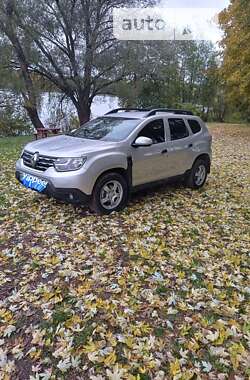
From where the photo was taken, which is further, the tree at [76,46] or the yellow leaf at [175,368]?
the tree at [76,46]

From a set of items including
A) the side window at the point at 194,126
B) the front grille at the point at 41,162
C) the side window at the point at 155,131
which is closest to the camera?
the front grille at the point at 41,162

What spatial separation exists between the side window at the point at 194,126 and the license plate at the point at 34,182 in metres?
3.12

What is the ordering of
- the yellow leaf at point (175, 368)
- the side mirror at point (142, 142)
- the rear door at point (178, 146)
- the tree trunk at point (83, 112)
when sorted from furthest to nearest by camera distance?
the tree trunk at point (83, 112) < the rear door at point (178, 146) < the side mirror at point (142, 142) < the yellow leaf at point (175, 368)

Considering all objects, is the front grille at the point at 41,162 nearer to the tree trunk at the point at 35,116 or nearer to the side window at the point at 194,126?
the side window at the point at 194,126

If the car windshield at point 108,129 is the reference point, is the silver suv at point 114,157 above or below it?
below

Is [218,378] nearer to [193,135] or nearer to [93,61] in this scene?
[193,135]

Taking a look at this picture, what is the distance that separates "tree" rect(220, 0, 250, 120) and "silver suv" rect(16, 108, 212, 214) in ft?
28.0

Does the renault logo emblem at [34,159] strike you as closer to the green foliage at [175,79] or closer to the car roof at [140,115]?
the car roof at [140,115]

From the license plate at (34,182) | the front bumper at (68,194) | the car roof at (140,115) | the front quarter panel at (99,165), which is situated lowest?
the front bumper at (68,194)

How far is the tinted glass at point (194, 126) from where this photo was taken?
597 cm

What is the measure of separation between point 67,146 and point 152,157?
54.7 inches

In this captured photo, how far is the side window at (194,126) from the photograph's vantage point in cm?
597

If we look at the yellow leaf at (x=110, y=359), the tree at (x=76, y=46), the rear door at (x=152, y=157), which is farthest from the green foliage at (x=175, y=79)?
the yellow leaf at (x=110, y=359)

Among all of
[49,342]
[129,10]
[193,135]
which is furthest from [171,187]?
[129,10]
